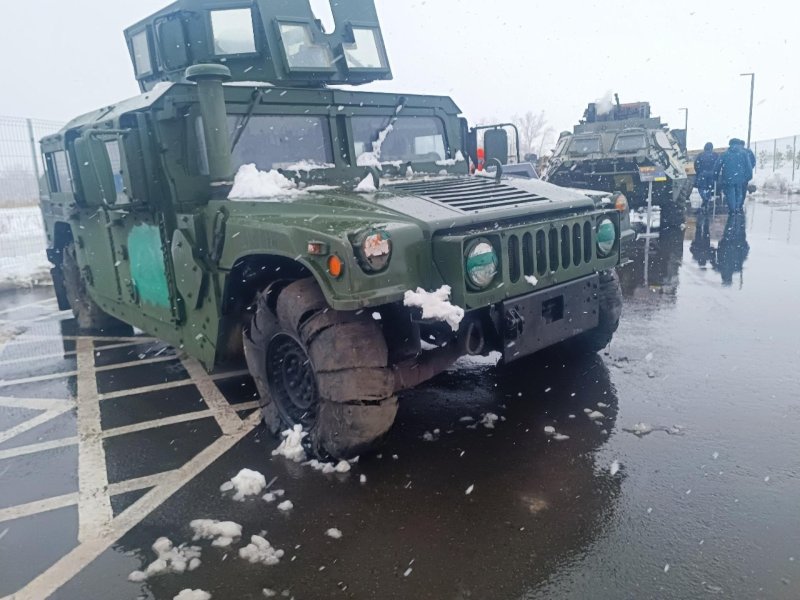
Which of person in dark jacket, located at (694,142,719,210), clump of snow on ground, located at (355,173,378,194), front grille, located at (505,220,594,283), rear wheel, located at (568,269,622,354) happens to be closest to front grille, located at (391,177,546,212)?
clump of snow on ground, located at (355,173,378,194)

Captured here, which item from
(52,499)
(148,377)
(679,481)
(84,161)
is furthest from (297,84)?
(679,481)

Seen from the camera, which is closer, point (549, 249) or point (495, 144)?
point (549, 249)

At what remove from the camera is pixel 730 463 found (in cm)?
342

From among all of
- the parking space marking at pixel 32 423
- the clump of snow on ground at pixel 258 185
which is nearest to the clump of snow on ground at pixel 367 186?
the clump of snow on ground at pixel 258 185

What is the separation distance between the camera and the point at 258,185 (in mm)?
4176

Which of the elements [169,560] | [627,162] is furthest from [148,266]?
[627,162]

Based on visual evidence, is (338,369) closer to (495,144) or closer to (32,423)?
(32,423)

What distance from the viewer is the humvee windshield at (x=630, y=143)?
44.4ft

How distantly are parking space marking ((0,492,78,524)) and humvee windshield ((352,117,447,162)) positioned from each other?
9.46 feet

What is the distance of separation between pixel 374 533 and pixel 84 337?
5.47 metres

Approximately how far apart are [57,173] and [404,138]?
→ 151 inches

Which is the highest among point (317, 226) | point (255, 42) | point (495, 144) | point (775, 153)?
point (255, 42)

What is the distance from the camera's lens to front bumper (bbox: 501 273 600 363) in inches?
146

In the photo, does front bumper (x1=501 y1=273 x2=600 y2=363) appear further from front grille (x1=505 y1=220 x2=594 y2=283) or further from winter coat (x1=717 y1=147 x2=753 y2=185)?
winter coat (x1=717 y1=147 x2=753 y2=185)
